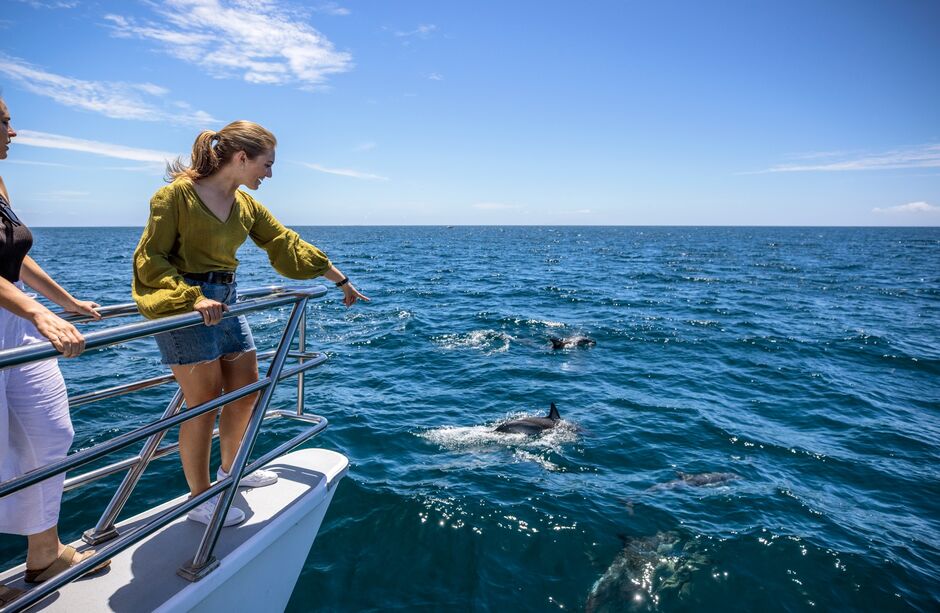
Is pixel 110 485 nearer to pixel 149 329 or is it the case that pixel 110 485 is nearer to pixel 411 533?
pixel 411 533

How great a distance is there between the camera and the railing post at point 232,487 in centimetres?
271

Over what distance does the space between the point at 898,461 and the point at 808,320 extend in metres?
13.7

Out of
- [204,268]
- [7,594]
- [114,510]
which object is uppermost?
[204,268]

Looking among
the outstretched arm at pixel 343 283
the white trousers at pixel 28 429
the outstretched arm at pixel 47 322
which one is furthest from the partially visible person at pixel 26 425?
the outstretched arm at pixel 343 283

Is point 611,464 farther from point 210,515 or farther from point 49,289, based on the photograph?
point 49,289

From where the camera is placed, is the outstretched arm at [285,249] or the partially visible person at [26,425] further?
the outstretched arm at [285,249]

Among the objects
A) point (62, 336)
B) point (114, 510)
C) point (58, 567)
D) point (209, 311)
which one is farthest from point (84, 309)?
point (58, 567)

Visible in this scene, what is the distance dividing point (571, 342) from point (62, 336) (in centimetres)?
1545

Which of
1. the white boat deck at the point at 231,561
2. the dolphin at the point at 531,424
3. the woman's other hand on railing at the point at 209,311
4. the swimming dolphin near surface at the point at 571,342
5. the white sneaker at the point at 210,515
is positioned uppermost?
the woman's other hand on railing at the point at 209,311

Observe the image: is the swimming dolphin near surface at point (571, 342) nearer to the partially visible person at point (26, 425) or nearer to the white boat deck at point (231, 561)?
the white boat deck at point (231, 561)

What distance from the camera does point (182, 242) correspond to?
2.96 meters

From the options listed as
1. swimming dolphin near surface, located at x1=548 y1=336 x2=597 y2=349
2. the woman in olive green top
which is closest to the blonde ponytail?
the woman in olive green top

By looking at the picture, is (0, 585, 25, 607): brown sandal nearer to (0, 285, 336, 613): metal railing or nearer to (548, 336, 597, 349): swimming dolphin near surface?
(0, 285, 336, 613): metal railing

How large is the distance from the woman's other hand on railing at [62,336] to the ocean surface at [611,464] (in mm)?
4087
